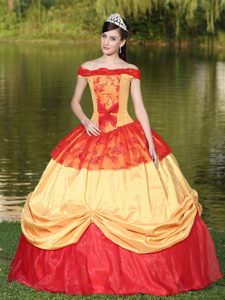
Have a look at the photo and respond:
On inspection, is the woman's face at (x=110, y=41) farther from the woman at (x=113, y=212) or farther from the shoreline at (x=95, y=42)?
the shoreline at (x=95, y=42)

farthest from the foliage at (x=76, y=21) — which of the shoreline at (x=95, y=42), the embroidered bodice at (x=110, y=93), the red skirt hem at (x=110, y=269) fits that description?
the red skirt hem at (x=110, y=269)

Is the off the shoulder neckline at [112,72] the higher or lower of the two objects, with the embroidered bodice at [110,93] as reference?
higher

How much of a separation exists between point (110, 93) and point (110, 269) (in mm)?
1054


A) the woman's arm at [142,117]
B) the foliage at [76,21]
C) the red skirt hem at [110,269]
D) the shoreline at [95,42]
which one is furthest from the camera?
the shoreline at [95,42]

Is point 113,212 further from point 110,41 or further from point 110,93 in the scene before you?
point 110,41

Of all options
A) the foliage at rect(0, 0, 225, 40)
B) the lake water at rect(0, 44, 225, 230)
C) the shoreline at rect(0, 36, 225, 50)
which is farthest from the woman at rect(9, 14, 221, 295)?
the shoreline at rect(0, 36, 225, 50)

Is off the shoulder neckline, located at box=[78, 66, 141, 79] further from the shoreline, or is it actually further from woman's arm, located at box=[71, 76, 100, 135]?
the shoreline

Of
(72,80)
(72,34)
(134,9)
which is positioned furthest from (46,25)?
(72,80)

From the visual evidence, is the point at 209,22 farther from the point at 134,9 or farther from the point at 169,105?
the point at 169,105

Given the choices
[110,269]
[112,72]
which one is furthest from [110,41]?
[110,269]

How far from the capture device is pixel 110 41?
16.7ft

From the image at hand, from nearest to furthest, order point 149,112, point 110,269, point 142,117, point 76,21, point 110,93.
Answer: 1. point 110,269
2. point 142,117
3. point 110,93
4. point 149,112
5. point 76,21

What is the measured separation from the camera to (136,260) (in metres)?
4.82

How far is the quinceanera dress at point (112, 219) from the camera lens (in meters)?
4.81
